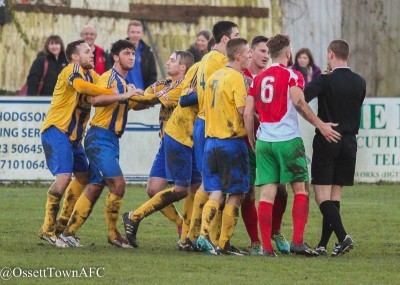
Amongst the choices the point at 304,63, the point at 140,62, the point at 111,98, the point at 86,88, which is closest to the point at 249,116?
the point at 111,98

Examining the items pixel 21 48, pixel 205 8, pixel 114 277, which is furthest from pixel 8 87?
pixel 114 277

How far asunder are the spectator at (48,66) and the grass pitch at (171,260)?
14.1 feet

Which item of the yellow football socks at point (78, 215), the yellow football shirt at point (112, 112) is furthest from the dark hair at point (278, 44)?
the yellow football socks at point (78, 215)

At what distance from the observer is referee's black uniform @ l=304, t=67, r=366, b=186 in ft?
44.4

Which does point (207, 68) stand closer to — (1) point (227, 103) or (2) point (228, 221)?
(1) point (227, 103)

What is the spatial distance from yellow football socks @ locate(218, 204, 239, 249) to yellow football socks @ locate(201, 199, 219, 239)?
0.33 ft

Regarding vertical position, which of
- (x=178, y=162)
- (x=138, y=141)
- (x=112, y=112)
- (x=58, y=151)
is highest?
(x=112, y=112)

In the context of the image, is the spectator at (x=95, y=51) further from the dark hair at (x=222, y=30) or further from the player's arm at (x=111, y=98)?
the dark hair at (x=222, y=30)

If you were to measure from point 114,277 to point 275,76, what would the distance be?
2841mm

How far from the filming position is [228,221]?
13375 millimetres

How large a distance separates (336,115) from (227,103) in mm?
1124

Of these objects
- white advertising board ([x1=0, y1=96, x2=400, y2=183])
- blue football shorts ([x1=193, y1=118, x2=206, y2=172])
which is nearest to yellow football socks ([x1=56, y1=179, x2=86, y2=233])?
blue football shorts ([x1=193, y1=118, x2=206, y2=172])

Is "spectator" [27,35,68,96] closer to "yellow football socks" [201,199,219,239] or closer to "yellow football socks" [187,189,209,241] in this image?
"yellow football socks" [187,189,209,241]

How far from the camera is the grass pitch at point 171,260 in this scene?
1148 cm
